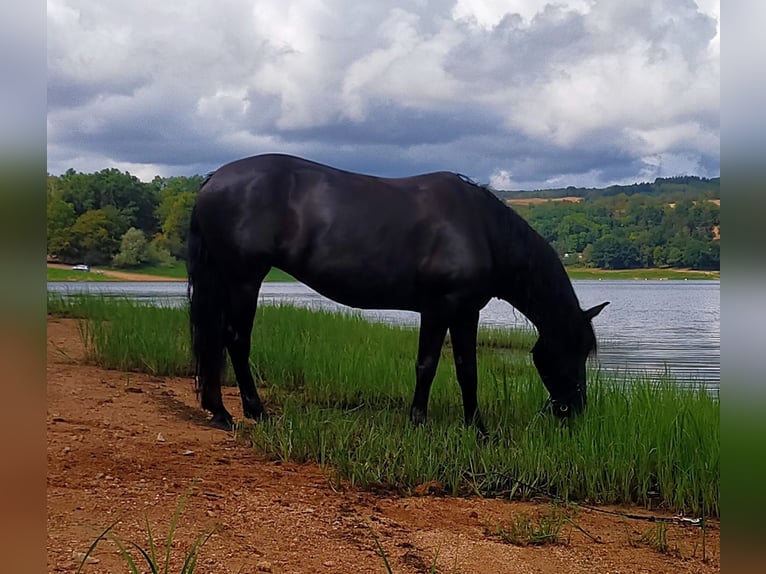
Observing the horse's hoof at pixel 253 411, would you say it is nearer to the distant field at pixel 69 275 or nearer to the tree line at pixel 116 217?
the tree line at pixel 116 217

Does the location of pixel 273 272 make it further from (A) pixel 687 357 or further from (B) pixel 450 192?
(A) pixel 687 357

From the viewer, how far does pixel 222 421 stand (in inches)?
119

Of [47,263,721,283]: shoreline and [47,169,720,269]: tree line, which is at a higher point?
[47,169,720,269]: tree line

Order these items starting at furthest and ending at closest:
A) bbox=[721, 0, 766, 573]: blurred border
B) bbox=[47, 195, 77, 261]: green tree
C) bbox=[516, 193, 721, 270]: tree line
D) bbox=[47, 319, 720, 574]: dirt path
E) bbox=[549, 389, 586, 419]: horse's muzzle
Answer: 1. bbox=[549, 389, 586, 419]: horse's muzzle
2. bbox=[47, 195, 77, 261]: green tree
3. bbox=[516, 193, 721, 270]: tree line
4. bbox=[47, 319, 720, 574]: dirt path
5. bbox=[721, 0, 766, 573]: blurred border

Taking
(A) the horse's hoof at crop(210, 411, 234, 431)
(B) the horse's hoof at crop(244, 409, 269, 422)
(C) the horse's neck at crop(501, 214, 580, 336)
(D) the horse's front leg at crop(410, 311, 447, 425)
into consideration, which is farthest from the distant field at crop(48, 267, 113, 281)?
(C) the horse's neck at crop(501, 214, 580, 336)

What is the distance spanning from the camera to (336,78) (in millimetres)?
2553

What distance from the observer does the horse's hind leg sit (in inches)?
118

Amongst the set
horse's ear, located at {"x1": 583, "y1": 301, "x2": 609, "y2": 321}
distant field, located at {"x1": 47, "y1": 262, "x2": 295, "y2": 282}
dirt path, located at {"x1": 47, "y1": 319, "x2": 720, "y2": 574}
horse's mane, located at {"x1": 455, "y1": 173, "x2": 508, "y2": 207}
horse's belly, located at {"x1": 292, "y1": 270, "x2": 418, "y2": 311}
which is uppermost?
horse's mane, located at {"x1": 455, "y1": 173, "x2": 508, "y2": 207}

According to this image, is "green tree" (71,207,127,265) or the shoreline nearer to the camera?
the shoreline

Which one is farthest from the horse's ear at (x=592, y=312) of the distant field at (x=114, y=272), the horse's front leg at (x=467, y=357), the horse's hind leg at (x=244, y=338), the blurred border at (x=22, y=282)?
the blurred border at (x=22, y=282)

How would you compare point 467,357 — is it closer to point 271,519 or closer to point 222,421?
point 222,421

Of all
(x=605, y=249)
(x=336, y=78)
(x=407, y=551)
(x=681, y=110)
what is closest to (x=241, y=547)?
(x=407, y=551)

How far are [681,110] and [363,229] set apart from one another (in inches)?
53.1

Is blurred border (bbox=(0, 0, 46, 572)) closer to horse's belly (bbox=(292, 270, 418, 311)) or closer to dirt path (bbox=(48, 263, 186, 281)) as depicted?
dirt path (bbox=(48, 263, 186, 281))
